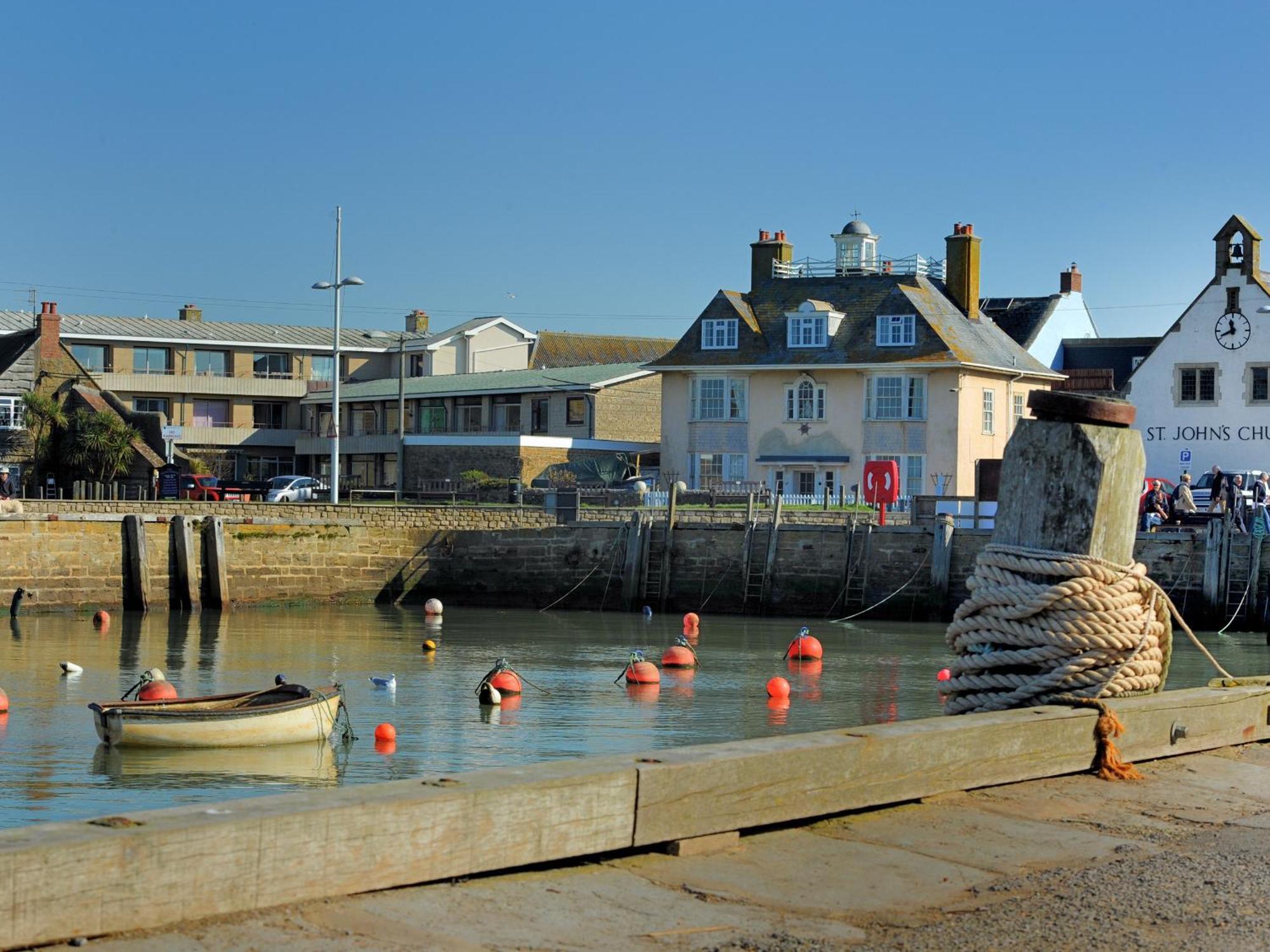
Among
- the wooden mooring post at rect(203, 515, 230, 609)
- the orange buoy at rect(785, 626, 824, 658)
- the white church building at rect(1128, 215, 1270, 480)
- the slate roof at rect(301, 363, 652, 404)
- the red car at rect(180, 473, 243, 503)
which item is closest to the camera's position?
the orange buoy at rect(785, 626, 824, 658)

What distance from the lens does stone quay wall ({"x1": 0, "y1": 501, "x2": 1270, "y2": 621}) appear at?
40969 mm

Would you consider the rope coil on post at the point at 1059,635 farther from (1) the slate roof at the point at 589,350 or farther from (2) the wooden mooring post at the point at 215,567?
(1) the slate roof at the point at 589,350

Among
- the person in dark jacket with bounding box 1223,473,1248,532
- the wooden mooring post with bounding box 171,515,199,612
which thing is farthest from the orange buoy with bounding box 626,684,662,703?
the wooden mooring post with bounding box 171,515,199,612

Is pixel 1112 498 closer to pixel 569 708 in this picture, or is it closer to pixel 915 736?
pixel 915 736

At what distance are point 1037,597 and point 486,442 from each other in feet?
195

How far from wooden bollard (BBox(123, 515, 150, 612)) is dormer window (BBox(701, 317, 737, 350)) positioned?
26873mm

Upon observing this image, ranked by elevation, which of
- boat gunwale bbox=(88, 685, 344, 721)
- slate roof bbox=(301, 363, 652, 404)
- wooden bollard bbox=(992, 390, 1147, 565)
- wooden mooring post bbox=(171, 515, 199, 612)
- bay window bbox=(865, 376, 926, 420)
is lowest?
boat gunwale bbox=(88, 685, 344, 721)

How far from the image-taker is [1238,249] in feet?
190

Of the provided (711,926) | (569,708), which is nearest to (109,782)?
(569,708)

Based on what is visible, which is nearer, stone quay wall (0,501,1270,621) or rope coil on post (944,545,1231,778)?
rope coil on post (944,545,1231,778)

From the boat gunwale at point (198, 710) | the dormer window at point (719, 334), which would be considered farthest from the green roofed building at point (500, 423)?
the boat gunwale at point (198, 710)

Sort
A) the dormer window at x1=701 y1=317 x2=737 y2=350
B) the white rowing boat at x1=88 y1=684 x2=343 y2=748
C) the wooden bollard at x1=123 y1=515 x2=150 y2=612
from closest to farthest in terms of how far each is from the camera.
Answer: the white rowing boat at x1=88 y1=684 x2=343 y2=748 < the wooden bollard at x1=123 y1=515 x2=150 y2=612 < the dormer window at x1=701 y1=317 x2=737 y2=350

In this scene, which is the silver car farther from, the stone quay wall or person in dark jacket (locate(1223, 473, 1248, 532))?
person in dark jacket (locate(1223, 473, 1248, 532))

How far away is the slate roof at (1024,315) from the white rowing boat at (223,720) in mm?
55130
